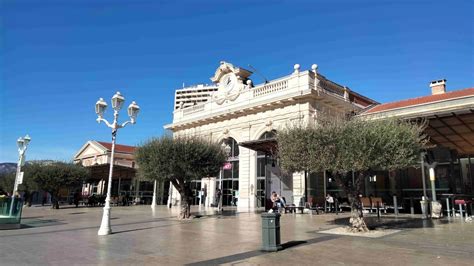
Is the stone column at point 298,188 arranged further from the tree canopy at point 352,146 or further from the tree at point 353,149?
the tree canopy at point 352,146

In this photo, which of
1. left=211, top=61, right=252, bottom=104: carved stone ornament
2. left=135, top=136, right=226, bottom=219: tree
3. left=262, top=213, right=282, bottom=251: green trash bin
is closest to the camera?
left=262, top=213, right=282, bottom=251: green trash bin

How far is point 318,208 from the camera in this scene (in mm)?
20672

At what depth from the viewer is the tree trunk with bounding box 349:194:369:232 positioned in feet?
37.8

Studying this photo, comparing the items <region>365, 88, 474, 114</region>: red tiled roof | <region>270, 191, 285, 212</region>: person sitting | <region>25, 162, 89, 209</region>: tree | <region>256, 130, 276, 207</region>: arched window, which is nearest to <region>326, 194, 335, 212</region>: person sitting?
<region>270, 191, 285, 212</region>: person sitting

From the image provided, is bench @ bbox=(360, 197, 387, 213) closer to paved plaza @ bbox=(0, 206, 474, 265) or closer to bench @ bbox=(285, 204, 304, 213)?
bench @ bbox=(285, 204, 304, 213)

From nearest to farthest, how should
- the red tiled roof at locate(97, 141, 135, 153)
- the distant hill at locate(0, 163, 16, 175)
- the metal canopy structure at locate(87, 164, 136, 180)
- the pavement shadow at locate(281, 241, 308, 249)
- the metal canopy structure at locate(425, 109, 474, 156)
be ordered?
the pavement shadow at locate(281, 241, 308, 249) < the metal canopy structure at locate(425, 109, 474, 156) < the metal canopy structure at locate(87, 164, 136, 180) < the distant hill at locate(0, 163, 16, 175) < the red tiled roof at locate(97, 141, 135, 153)

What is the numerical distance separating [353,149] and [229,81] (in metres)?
22.4

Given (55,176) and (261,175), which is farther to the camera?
(55,176)

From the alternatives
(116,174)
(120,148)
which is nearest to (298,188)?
(116,174)

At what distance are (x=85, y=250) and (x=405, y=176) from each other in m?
18.5

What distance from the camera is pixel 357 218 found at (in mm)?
11648

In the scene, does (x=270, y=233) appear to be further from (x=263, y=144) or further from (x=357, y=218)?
(x=263, y=144)

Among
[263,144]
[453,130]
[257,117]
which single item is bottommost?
[263,144]

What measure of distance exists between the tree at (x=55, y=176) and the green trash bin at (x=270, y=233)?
2871cm
